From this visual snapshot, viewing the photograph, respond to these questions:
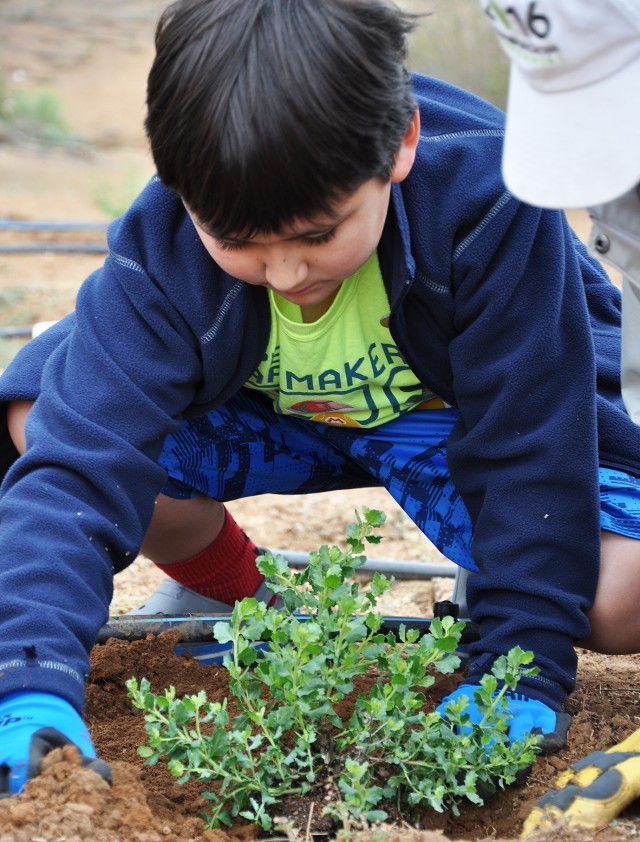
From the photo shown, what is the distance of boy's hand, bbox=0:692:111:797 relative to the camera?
4.58 feet

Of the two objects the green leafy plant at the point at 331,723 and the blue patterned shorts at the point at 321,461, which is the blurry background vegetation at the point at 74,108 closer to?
the blue patterned shorts at the point at 321,461

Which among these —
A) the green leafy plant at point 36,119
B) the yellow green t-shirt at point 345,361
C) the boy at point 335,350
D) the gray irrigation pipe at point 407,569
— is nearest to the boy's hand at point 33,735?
the boy at point 335,350

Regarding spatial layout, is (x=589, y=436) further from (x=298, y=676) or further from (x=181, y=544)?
(x=181, y=544)

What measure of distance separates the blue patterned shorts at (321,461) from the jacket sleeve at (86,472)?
346mm

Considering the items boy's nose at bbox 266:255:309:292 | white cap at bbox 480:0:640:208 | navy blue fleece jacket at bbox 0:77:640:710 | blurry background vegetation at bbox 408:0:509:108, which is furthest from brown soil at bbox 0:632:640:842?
blurry background vegetation at bbox 408:0:509:108

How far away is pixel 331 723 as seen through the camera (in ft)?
5.13

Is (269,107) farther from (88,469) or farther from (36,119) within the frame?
(36,119)

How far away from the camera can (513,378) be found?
1.86m

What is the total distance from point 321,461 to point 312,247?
0.86 metres

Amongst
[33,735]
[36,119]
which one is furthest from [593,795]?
[36,119]

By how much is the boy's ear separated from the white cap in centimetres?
37

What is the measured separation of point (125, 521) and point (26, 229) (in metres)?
5.96

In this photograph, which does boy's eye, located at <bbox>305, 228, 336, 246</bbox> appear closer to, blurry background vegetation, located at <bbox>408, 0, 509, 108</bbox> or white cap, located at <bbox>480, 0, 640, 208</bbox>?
white cap, located at <bbox>480, 0, 640, 208</bbox>

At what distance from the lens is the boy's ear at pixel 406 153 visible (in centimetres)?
176
